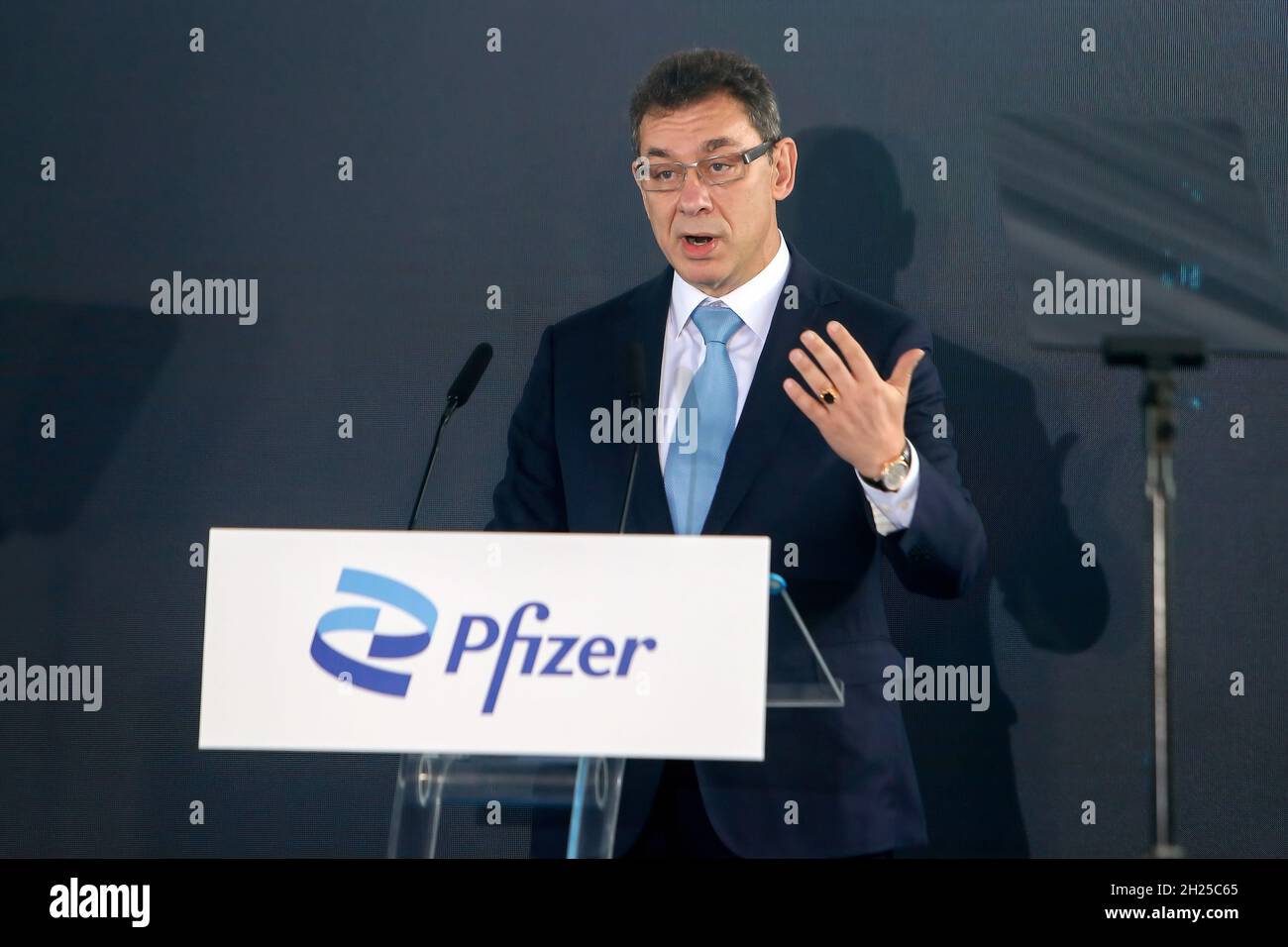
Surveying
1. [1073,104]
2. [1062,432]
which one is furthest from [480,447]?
[1073,104]

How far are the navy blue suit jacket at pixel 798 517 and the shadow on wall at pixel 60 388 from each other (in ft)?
4.03

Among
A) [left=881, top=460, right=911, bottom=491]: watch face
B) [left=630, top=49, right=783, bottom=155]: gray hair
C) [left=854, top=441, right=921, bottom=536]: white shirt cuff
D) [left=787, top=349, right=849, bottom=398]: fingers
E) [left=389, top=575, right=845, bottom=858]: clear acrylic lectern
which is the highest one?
[left=630, top=49, right=783, bottom=155]: gray hair

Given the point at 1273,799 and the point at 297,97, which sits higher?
the point at 297,97

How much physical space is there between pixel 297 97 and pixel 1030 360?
6.80 ft

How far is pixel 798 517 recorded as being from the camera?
3.03m

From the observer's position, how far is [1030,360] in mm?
3742

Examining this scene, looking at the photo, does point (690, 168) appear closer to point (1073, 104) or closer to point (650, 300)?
point (650, 300)

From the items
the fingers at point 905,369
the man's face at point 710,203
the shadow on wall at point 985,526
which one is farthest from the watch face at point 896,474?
the shadow on wall at point 985,526

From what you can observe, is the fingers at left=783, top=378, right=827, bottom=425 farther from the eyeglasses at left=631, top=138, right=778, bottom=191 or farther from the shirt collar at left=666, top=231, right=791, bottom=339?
the eyeglasses at left=631, top=138, right=778, bottom=191

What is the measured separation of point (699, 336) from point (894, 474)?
718 millimetres

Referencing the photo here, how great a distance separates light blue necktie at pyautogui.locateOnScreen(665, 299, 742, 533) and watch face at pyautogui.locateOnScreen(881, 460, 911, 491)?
47 cm

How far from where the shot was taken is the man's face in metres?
3.18

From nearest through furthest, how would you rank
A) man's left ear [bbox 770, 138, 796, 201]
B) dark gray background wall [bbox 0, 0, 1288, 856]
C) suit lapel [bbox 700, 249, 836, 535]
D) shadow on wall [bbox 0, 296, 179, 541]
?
suit lapel [bbox 700, 249, 836, 535]
man's left ear [bbox 770, 138, 796, 201]
dark gray background wall [bbox 0, 0, 1288, 856]
shadow on wall [bbox 0, 296, 179, 541]

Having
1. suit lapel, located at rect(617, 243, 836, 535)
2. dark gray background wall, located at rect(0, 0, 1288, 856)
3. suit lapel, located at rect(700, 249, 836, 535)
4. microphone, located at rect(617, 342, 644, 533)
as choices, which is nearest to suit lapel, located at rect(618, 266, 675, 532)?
suit lapel, located at rect(617, 243, 836, 535)
